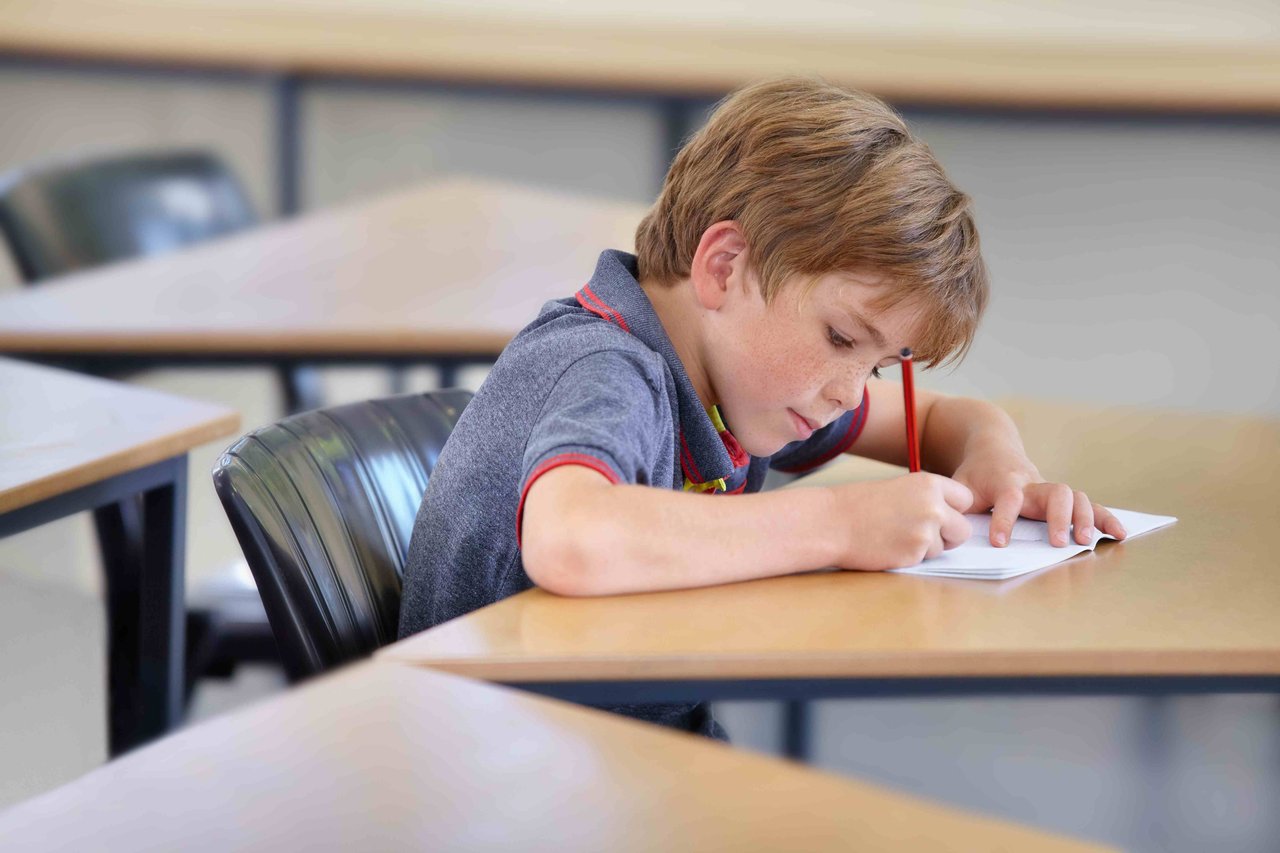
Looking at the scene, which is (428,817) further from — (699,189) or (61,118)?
(61,118)

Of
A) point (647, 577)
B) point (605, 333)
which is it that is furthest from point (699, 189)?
point (647, 577)

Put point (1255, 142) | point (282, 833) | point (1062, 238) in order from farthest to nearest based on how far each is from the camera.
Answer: point (1062, 238)
point (1255, 142)
point (282, 833)

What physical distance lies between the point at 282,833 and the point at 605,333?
52 cm

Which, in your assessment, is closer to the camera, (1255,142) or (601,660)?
(601,660)

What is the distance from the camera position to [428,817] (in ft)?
1.79

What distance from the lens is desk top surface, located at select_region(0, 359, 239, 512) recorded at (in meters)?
1.15

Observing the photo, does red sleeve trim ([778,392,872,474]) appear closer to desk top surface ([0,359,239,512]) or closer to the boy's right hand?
the boy's right hand

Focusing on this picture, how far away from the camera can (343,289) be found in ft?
6.30

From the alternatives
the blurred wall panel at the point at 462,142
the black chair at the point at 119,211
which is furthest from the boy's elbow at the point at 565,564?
the blurred wall panel at the point at 462,142

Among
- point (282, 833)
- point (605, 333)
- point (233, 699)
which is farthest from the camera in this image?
point (233, 699)

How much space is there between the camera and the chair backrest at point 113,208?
2199 millimetres

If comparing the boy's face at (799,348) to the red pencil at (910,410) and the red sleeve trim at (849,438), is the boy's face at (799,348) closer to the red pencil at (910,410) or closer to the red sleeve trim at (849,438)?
the red pencil at (910,410)

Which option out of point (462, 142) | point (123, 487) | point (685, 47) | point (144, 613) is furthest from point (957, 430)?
point (462, 142)

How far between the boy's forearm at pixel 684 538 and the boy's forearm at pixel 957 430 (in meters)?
0.34
